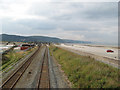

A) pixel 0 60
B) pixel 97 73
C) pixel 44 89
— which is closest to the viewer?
pixel 44 89

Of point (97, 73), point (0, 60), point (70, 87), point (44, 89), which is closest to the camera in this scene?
point (44, 89)

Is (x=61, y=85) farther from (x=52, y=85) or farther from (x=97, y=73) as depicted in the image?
(x=97, y=73)

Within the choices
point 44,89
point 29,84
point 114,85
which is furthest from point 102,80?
point 29,84

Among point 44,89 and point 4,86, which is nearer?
point 44,89

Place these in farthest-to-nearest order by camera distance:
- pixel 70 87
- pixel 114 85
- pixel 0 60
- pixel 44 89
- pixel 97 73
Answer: pixel 0 60, pixel 97 73, pixel 70 87, pixel 44 89, pixel 114 85

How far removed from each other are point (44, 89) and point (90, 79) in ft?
17.6

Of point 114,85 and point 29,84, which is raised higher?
point 114,85

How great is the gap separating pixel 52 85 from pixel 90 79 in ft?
14.8

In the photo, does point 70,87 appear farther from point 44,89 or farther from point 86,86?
point 44,89

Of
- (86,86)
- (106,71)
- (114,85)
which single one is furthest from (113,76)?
(86,86)

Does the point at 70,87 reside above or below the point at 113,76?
below

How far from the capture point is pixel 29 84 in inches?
433

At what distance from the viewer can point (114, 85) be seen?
8.94 metres

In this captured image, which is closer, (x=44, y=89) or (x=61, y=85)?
(x=44, y=89)
